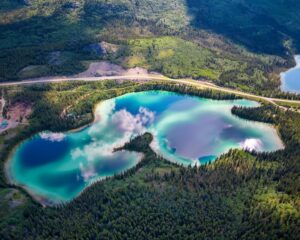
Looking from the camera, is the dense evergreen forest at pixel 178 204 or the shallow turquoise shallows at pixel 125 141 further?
the shallow turquoise shallows at pixel 125 141

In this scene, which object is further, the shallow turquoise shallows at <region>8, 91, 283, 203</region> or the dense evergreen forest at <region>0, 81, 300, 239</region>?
the shallow turquoise shallows at <region>8, 91, 283, 203</region>

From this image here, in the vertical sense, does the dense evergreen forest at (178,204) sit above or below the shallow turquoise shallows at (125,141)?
above

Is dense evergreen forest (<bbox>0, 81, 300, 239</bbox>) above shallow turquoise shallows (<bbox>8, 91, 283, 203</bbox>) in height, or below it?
above

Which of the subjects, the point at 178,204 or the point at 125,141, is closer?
the point at 178,204

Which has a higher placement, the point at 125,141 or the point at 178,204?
the point at 178,204

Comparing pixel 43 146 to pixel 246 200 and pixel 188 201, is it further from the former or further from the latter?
pixel 246 200
